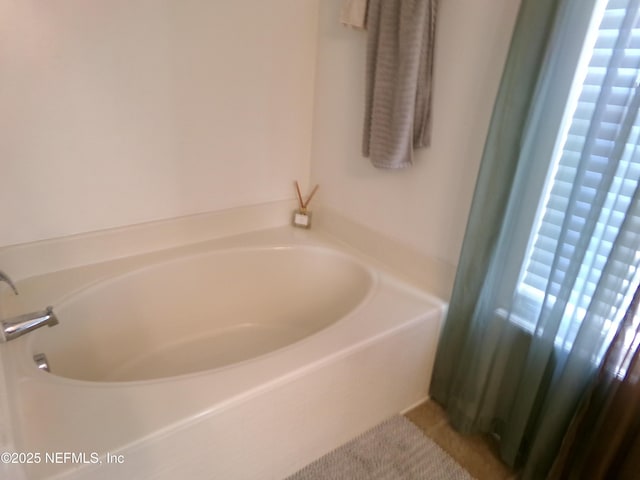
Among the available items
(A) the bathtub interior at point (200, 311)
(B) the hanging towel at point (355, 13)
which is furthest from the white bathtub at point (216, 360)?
(B) the hanging towel at point (355, 13)

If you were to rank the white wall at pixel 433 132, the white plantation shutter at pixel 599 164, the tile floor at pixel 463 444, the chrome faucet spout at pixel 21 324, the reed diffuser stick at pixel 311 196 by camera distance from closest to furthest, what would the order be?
the white plantation shutter at pixel 599 164
the chrome faucet spout at pixel 21 324
the white wall at pixel 433 132
the tile floor at pixel 463 444
the reed diffuser stick at pixel 311 196

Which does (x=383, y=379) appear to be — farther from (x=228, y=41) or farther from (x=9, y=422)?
(x=228, y=41)

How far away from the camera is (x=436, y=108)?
4.61 ft

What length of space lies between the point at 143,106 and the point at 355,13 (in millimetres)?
877

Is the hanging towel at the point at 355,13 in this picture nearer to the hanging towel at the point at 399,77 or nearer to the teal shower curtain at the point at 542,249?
the hanging towel at the point at 399,77

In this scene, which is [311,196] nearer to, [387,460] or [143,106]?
[143,106]

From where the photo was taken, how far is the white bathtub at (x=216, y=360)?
93 centimetres

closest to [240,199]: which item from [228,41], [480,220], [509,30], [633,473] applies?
[228,41]

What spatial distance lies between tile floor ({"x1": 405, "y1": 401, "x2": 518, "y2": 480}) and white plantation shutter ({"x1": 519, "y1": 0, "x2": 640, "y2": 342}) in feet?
1.93

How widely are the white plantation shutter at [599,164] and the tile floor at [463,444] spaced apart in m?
0.59

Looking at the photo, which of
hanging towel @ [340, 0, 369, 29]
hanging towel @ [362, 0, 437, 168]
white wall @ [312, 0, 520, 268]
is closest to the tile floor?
white wall @ [312, 0, 520, 268]

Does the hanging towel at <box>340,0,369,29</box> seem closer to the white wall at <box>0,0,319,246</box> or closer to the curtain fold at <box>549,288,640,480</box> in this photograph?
the white wall at <box>0,0,319,246</box>

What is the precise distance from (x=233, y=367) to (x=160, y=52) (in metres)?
1.18

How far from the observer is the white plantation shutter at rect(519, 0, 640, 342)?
91cm
